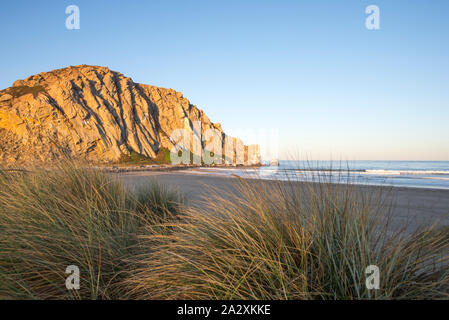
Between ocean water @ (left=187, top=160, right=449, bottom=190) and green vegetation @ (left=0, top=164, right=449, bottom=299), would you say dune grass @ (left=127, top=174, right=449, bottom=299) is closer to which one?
green vegetation @ (left=0, top=164, right=449, bottom=299)

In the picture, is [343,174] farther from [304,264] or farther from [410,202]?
[410,202]

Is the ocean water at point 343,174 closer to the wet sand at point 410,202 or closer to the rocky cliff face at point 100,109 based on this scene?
the wet sand at point 410,202

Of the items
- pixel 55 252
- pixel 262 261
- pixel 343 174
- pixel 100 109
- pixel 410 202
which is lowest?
pixel 410 202

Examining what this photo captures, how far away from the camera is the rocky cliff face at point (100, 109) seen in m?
38.2

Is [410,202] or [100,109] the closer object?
[410,202]

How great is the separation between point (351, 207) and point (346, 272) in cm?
60

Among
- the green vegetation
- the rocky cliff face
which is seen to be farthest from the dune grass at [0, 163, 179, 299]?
the rocky cliff face

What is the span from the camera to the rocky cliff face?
38219 millimetres

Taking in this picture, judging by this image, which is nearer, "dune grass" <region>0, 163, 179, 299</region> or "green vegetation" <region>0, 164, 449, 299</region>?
"green vegetation" <region>0, 164, 449, 299</region>

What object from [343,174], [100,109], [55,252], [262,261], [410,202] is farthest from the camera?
[100,109]

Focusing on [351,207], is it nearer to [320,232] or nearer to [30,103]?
[320,232]

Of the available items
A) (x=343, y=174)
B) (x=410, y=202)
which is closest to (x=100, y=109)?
(x=410, y=202)

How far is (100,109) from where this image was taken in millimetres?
47969
